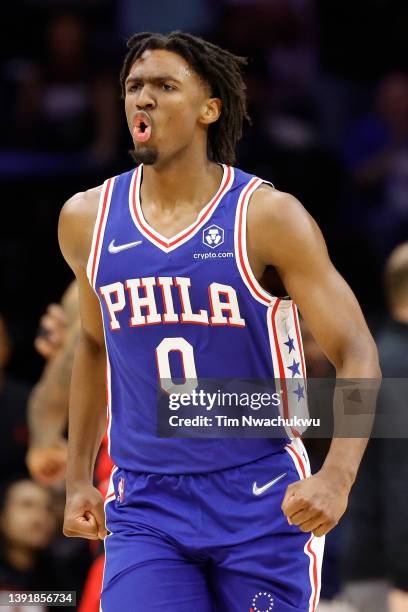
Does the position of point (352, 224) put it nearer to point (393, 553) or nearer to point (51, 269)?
point (51, 269)

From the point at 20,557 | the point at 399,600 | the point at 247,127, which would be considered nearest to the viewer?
the point at 399,600

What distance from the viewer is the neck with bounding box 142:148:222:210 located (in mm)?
4078

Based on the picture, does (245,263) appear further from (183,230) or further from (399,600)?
(399,600)

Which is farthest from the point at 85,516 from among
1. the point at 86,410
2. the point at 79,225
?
the point at 79,225

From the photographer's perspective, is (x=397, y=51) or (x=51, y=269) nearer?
(x=51, y=269)

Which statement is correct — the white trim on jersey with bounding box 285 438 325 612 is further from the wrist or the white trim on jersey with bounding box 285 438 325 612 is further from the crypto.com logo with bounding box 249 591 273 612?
the wrist

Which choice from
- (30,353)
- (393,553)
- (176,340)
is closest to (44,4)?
(30,353)

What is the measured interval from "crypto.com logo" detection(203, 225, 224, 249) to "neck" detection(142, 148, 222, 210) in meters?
0.15

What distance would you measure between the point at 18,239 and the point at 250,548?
200 inches

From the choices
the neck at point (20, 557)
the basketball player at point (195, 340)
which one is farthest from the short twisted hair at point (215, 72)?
the neck at point (20, 557)

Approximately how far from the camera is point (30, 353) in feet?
27.4

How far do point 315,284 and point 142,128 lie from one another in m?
0.73

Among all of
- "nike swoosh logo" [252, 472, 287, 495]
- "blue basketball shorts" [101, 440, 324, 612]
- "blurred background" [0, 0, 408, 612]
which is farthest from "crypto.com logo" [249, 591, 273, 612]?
"blurred background" [0, 0, 408, 612]

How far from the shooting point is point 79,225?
4.14 metres
